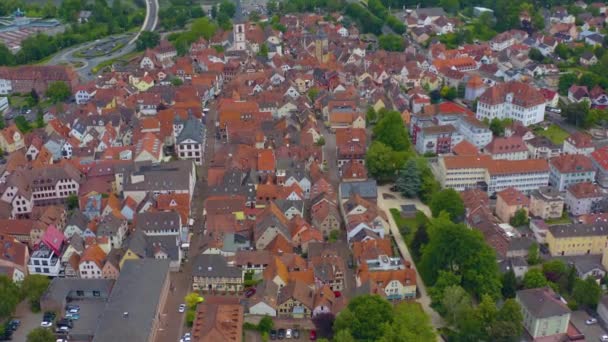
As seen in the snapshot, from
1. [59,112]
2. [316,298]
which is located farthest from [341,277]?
[59,112]

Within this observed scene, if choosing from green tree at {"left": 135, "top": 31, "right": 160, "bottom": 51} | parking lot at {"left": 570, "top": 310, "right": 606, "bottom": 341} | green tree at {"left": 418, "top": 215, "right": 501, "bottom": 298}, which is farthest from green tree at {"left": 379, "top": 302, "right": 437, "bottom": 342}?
green tree at {"left": 135, "top": 31, "right": 160, "bottom": 51}

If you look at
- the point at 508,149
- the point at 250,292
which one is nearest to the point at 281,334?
the point at 250,292

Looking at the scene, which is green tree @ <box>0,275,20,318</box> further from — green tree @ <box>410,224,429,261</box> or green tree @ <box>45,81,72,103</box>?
green tree @ <box>45,81,72,103</box>

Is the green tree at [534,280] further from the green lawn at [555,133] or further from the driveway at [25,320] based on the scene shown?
the driveway at [25,320]

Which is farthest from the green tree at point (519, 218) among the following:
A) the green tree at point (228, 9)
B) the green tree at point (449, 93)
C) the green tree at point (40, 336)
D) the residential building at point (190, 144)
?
the green tree at point (228, 9)

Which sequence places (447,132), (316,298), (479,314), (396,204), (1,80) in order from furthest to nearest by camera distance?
1. (1,80)
2. (447,132)
3. (396,204)
4. (316,298)
5. (479,314)

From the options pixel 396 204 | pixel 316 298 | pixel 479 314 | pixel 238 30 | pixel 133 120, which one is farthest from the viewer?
pixel 238 30

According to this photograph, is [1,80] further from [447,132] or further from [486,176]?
[486,176]
